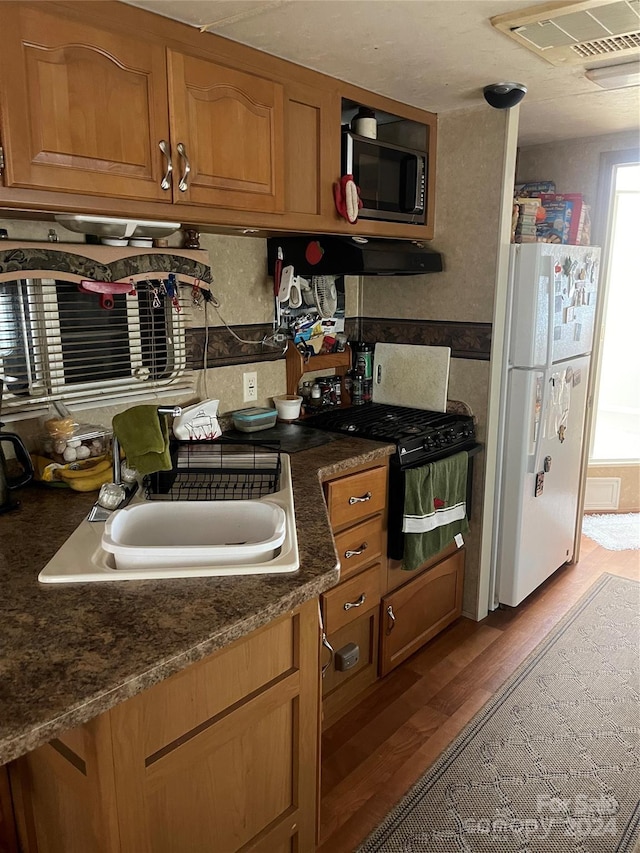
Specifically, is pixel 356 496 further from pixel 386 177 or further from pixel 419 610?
pixel 386 177

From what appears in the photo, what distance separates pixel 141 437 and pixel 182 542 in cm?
31

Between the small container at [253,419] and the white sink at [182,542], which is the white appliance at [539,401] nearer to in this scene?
the small container at [253,419]

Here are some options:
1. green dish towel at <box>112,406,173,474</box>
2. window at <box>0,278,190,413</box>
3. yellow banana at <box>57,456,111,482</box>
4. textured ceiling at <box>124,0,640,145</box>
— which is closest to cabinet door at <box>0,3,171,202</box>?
textured ceiling at <box>124,0,640,145</box>

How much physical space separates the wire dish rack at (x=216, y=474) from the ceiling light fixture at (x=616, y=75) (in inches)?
68.0

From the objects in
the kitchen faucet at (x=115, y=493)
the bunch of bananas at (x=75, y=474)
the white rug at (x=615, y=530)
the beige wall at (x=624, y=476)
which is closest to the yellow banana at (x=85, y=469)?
the bunch of bananas at (x=75, y=474)

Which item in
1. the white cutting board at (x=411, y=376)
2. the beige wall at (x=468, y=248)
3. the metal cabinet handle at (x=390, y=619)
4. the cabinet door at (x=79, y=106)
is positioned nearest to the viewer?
the cabinet door at (x=79, y=106)

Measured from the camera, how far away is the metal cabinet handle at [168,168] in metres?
1.75

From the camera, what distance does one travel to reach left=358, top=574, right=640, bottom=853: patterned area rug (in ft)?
5.95

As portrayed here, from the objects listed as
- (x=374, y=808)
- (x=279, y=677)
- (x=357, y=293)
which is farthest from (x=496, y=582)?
(x=279, y=677)

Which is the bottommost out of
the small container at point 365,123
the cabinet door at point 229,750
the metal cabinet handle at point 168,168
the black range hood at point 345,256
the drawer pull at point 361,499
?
the cabinet door at point 229,750

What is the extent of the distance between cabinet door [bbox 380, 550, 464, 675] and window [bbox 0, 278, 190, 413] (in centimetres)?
119

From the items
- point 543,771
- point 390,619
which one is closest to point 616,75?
point 390,619

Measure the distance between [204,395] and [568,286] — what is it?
1.68 meters

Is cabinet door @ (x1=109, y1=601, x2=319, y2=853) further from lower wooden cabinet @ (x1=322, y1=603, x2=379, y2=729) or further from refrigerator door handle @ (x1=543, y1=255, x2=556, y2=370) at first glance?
refrigerator door handle @ (x1=543, y1=255, x2=556, y2=370)
